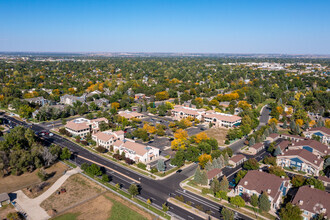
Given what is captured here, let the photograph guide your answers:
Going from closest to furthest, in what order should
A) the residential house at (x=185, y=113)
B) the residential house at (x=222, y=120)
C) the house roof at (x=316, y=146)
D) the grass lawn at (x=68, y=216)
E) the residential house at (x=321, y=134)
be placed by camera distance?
the grass lawn at (x=68, y=216), the house roof at (x=316, y=146), the residential house at (x=321, y=134), the residential house at (x=222, y=120), the residential house at (x=185, y=113)

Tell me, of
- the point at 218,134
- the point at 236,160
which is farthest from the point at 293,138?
the point at 236,160

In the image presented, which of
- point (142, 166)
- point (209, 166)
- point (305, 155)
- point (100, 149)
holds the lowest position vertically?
point (142, 166)

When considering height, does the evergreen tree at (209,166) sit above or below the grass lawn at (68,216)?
above

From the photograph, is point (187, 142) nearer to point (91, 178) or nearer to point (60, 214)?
point (91, 178)

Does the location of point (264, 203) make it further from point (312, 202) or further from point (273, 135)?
point (273, 135)

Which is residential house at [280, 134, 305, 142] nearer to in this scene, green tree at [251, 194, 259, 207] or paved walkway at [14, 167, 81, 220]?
green tree at [251, 194, 259, 207]

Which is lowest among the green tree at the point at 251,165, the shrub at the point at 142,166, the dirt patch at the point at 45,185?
the dirt patch at the point at 45,185

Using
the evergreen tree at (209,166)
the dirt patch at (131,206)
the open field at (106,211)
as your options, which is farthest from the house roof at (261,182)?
the open field at (106,211)

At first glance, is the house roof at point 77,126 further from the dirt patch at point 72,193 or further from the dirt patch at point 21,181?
the dirt patch at point 72,193
